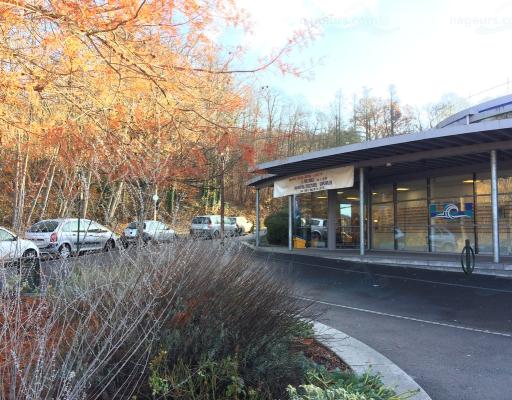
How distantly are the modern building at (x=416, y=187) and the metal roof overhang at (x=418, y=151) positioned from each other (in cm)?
3

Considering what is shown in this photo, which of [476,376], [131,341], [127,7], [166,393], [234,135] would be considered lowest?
[476,376]

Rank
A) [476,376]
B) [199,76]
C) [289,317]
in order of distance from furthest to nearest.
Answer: [199,76], [476,376], [289,317]

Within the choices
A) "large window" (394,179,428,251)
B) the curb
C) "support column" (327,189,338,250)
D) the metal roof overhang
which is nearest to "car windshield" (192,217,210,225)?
"support column" (327,189,338,250)

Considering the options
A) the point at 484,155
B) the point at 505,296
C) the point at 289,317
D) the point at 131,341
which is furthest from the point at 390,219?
the point at 131,341

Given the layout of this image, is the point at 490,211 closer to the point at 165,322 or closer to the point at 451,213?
the point at 451,213

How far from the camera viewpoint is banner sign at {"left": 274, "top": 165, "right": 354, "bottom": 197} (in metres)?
17.4

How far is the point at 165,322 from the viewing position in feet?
11.6

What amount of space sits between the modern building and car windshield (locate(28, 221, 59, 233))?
786 centimetres

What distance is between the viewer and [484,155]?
50.0 ft

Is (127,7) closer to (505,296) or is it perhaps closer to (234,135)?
(234,135)

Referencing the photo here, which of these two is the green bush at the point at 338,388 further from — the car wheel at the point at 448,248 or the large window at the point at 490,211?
the car wheel at the point at 448,248

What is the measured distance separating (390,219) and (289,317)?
16.8 metres

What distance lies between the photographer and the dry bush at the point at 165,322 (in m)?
2.99

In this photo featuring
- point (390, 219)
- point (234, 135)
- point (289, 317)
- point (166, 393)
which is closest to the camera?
point (166, 393)
